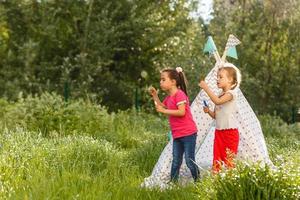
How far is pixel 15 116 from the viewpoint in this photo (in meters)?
11.0

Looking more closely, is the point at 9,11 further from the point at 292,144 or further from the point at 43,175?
the point at 43,175

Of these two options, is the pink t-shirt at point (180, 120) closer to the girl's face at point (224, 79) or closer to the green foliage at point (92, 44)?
the girl's face at point (224, 79)

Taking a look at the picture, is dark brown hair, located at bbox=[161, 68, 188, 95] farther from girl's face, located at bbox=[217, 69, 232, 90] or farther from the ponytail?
girl's face, located at bbox=[217, 69, 232, 90]

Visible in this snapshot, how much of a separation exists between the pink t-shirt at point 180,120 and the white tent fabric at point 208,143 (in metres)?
0.49

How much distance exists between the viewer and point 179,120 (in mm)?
6590

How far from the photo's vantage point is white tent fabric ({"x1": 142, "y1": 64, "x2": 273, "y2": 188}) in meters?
6.79

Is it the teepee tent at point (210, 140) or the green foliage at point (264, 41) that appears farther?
the green foliage at point (264, 41)

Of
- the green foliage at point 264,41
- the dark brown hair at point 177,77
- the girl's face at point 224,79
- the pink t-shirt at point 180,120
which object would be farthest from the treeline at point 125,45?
the girl's face at point 224,79

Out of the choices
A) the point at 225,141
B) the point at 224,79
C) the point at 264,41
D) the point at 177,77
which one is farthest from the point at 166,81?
the point at 264,41

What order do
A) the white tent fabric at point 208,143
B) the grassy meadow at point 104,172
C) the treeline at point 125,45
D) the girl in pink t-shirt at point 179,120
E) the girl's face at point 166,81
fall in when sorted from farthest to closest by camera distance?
the treeline at point 125,45, the white tent fabric at point 208,143, the girl's face at point 166,81, the girl in pink t-shirt at point 179,120, the grassy meadow at point 104,172

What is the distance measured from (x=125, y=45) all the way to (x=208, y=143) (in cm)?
1174

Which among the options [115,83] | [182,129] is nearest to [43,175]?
[182,129]

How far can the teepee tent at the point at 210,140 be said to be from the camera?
22.3 feet

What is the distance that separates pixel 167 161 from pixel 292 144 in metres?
3.59
